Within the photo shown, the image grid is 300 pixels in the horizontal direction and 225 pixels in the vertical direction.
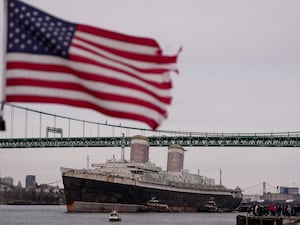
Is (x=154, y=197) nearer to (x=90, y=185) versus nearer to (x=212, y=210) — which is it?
(x=90, y=185)

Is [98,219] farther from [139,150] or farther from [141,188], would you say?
[139,150]

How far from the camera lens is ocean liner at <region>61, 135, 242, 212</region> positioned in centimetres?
9331

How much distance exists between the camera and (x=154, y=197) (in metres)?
105

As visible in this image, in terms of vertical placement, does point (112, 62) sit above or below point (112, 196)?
above

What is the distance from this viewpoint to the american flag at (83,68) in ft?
28.6

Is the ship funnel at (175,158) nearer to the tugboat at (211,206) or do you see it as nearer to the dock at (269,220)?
the tugboat at (211,206)

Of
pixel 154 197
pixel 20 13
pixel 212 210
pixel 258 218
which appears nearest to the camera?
pixel 20 13

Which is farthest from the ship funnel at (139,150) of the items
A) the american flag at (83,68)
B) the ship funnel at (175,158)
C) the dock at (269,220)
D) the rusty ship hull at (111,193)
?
the american flag at (83,68)

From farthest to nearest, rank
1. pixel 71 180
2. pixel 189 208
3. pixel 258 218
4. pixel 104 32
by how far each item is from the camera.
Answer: pixel 189 208 < pixel 71 180 < pixel 258 218 < pixel 104 32

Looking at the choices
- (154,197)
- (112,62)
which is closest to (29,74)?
(112,62)

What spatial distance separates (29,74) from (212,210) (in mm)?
117845

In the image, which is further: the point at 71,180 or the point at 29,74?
the point at 71,180

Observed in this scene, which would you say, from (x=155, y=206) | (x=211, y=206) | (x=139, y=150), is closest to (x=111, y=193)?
(x=155, y=206)

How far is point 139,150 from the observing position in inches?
4715
